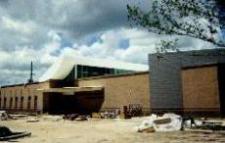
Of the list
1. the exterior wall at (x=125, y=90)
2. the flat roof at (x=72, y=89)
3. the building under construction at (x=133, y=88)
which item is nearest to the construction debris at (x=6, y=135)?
the building under construction at (x=133, y=88)

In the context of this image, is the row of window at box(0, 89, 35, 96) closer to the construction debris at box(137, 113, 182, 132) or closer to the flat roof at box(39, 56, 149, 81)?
the flat roof at box(39, 56, 149, 81)

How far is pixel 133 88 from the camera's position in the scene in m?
41.3

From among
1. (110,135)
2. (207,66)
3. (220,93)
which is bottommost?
(110,135)

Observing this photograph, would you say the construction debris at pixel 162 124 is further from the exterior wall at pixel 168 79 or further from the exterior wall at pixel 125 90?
the exterior wall at pixel 125 90

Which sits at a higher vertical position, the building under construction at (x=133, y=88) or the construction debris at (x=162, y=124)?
the building under construction at (x=133, y=88)

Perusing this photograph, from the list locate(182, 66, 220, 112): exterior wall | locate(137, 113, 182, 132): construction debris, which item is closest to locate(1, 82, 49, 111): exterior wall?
locate(182, 66, 220, 112): exterior wall

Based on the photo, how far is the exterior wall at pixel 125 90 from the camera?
40.1 metres

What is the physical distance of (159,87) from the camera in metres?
38.3

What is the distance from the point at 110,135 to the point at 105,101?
21077 millimetres

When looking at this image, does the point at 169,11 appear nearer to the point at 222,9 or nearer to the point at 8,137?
the point at 222,9

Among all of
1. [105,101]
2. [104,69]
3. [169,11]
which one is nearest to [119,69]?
[104,69]

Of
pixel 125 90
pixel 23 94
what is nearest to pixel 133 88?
pixel 125 90

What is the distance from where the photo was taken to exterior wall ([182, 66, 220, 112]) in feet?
110

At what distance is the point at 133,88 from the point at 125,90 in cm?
116
